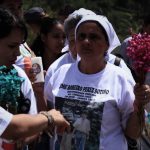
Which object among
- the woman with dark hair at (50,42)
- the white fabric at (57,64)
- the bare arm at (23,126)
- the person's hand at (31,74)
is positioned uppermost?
the bare arm at (23,126)

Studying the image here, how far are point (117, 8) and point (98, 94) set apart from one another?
12192 millimetres

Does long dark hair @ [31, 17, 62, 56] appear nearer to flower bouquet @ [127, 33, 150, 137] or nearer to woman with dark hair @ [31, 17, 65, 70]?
woman with dark hair @ [31, 17, 65, 70]

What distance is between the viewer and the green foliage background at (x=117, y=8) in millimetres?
14188

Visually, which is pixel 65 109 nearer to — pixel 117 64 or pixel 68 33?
pixel 117 64

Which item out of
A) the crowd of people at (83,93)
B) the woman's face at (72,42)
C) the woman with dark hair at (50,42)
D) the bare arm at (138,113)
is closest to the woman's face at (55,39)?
the woman with dark hair at (50,42)

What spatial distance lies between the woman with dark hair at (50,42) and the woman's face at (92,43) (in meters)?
1.48

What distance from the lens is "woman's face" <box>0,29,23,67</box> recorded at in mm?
3035

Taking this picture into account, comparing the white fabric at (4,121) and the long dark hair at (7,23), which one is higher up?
the long dark hair at (7,23)

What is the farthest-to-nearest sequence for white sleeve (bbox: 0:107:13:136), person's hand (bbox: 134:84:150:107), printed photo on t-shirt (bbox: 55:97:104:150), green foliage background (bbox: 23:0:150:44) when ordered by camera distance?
green foliage background (bbox: 23:0:150:44)
printed photo on t-shirt (bbox: 55:97:104:150)
person's hand (bbox: 134:84:150:107)
white sleeve (bbox: 0:107:13:136)

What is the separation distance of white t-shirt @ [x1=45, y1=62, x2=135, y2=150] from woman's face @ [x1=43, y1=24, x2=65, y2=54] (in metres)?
1.54

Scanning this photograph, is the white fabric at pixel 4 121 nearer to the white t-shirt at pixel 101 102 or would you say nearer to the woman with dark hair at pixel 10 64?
the woman with dark hair at pixel 10 64

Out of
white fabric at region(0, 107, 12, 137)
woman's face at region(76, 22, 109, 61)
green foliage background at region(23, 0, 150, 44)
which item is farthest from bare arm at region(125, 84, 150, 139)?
green foliage background at region(23, 0, 150, 44)

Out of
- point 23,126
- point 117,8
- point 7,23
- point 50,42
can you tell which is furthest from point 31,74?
point 117,8

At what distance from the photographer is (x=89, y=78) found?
346 centimetres
